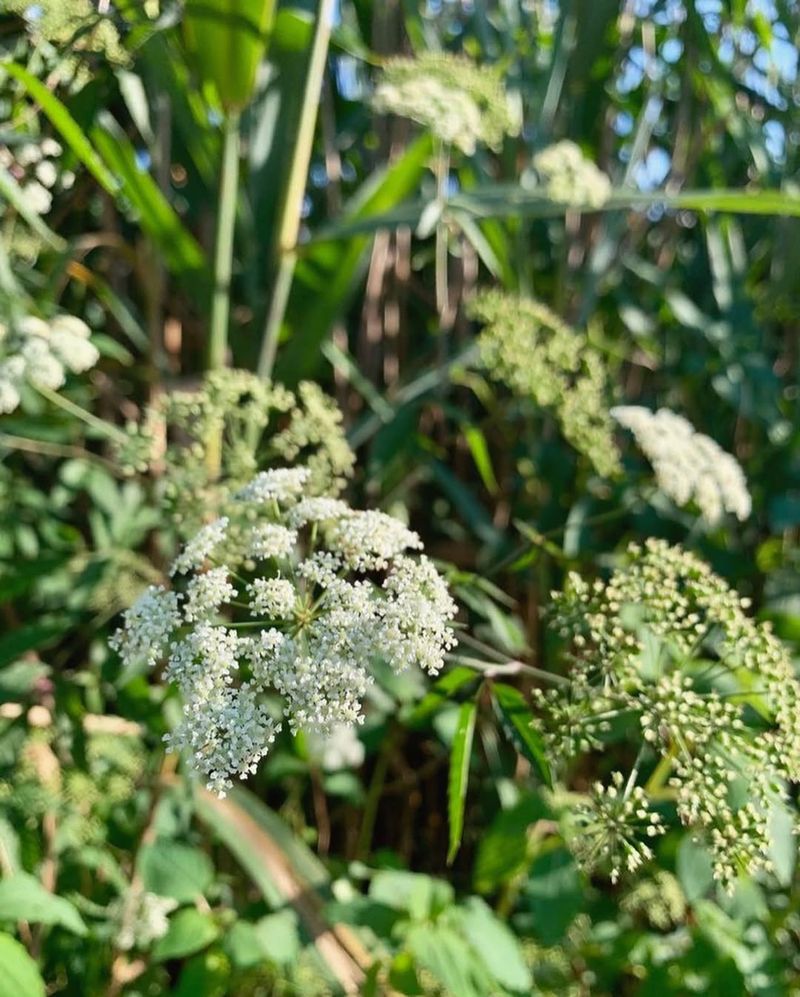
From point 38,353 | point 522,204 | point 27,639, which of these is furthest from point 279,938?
point 522,204

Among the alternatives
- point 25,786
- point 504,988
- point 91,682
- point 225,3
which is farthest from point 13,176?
point 504,988

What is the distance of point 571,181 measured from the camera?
1603 mm

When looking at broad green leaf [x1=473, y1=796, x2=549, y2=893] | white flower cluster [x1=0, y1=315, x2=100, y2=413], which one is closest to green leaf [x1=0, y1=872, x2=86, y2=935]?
white flower cluster [x1=0, y1=315, x2=100, y2=413]

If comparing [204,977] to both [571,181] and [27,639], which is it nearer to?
[27,639]

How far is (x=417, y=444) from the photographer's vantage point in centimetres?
199

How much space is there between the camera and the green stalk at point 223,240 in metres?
1.61

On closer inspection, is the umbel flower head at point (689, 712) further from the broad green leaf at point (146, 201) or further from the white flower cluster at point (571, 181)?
the broad green leaf at point (146, 201)

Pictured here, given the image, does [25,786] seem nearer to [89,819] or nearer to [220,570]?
[89,819]

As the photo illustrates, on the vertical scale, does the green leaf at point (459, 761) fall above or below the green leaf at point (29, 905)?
above

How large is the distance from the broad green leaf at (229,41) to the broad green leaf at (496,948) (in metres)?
1.27

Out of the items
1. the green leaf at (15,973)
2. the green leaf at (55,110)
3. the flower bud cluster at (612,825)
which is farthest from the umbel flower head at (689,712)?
the green leaf at (55,110)

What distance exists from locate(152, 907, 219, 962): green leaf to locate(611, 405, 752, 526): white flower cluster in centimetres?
90

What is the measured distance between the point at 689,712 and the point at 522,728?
0.16m

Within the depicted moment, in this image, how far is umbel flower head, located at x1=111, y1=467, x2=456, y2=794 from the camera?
81 cm
